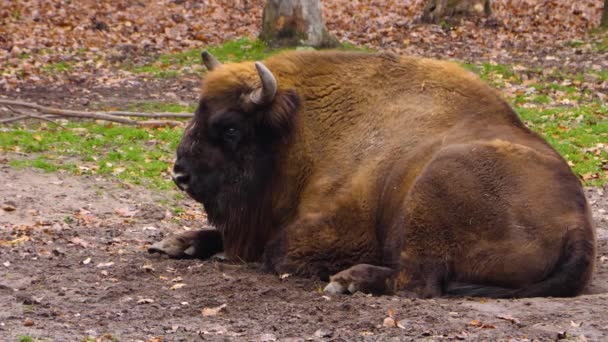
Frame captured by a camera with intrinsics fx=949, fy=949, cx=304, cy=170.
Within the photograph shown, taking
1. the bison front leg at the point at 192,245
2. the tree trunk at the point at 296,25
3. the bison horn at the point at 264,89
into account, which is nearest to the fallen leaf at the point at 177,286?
the bison front leg at the point at 192,245

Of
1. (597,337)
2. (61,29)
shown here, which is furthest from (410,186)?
(61,29)

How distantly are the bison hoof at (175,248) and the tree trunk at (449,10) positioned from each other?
49.9 feet

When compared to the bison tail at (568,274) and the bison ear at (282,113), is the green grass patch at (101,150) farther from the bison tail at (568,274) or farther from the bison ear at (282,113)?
the bison tail at (568,274)

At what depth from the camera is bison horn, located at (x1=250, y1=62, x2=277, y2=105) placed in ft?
22.7

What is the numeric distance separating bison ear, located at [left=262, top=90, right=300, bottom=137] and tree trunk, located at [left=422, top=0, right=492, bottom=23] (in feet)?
49.5

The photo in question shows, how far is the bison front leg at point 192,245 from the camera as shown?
25.0ft

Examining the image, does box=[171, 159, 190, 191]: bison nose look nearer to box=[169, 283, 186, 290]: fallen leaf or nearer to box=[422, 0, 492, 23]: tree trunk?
box=[169, 283, 186, 290]: fallen leaf

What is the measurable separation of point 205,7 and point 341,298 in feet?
62.6

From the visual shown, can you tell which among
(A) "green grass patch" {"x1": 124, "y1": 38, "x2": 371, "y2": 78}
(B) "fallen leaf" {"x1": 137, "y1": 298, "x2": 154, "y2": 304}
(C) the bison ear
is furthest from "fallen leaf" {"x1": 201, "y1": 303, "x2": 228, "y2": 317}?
(A) "green grass patch" {"x1": 124, "y1": 38, "x2": 371, "y2": 78}

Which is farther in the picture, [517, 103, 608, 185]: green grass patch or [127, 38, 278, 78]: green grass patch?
[127, 38, 278, 78]: green grass patch

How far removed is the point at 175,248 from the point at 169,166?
14.0 feet

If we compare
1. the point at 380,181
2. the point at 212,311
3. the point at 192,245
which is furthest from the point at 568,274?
the point at 192,245

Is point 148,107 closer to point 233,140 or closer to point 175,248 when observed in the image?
point 175,248

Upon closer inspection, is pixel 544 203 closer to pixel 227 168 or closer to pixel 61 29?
pixel 227 168
